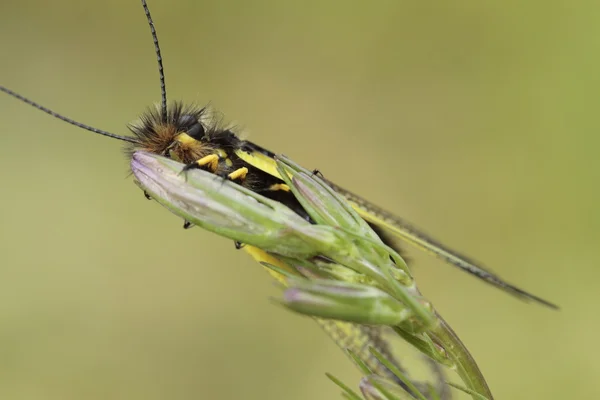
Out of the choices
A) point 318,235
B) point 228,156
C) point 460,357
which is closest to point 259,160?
point 228,156

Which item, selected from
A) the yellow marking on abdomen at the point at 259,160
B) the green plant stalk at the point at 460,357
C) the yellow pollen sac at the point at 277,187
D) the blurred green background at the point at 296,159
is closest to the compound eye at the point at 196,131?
the yellow marking on abdomen at the point at 259,160

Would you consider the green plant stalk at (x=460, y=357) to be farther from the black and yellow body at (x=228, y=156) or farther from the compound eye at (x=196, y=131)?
the compound eye at (x=196, y=131)

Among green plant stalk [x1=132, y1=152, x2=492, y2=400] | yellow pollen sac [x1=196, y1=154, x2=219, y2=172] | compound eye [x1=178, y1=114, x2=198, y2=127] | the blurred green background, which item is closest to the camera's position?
green plant stalk [x1=132, y1=152, x2=492, y2=400]

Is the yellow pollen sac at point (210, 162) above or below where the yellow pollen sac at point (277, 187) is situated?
below

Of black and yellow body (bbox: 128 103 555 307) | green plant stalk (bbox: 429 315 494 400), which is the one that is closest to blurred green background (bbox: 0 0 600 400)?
black and yellow body (bbox: 128 103 555 307)

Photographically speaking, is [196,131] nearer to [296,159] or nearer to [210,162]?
[210,162]

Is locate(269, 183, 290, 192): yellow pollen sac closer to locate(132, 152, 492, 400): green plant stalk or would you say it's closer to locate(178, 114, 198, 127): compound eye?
locate(178, 114, 198, 127): compound eye

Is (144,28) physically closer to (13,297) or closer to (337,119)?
(337,119)

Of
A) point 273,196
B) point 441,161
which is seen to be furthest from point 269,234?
point 441,161
